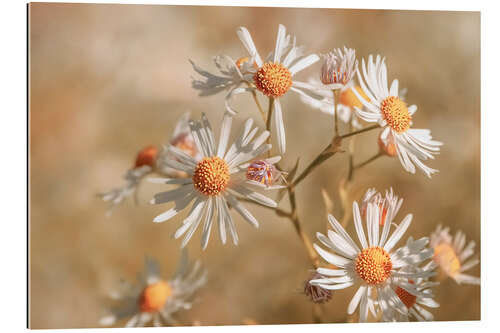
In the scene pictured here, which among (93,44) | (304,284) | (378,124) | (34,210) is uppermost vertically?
(93,44)

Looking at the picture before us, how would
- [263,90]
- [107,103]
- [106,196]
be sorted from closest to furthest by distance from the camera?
[263,90], [106,196], [107,103]

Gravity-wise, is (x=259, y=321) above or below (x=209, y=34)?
below

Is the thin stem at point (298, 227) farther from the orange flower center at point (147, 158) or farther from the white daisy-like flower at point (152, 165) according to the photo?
the orange flower center at point (147, 158)

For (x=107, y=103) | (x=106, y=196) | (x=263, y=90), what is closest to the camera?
(x=263, y=90)

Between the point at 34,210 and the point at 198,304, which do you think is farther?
the point at 198,304

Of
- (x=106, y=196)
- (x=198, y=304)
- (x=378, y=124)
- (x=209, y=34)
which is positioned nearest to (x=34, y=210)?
(x=106, y=196)

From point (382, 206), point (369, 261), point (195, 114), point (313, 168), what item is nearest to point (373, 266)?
point (369, 261)

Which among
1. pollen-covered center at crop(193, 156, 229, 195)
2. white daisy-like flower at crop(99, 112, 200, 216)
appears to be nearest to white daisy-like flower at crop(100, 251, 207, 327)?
white daisy-like flower at crop(99, 112, 200, 216)

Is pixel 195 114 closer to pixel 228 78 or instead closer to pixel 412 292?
pixel 228 78

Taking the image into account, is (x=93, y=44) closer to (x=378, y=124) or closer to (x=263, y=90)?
(x=263, y=90)
